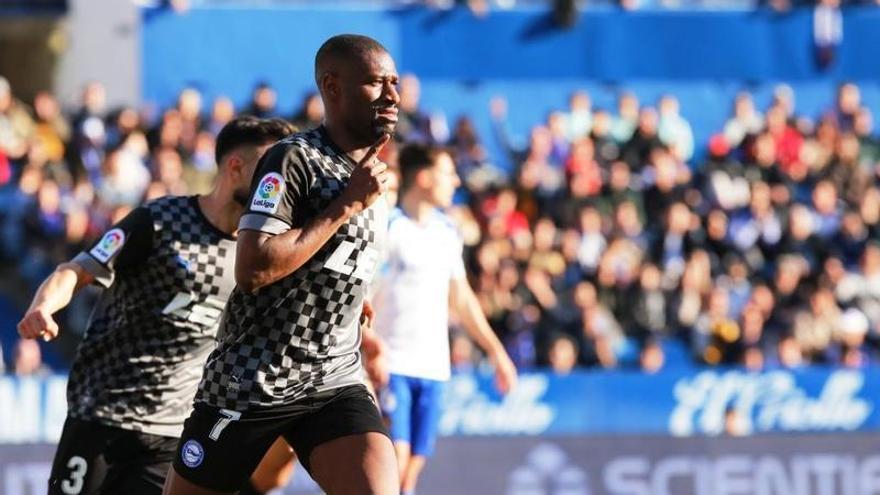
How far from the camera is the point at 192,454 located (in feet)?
19.4

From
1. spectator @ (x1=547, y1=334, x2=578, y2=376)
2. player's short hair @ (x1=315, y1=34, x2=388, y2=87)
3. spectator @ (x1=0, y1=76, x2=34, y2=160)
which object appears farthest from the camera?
spectator @ (x1=547, y1=334, x2=578, y2=376)

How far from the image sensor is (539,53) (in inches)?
900

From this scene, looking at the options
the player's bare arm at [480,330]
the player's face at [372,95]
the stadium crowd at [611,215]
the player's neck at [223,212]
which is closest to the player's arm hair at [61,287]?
the player's neck at [223,212]

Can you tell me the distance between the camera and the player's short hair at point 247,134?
6.82m

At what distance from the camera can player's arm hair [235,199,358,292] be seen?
218 inches

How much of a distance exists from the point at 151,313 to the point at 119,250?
282mm

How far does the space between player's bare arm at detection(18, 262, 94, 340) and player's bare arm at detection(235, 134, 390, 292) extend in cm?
121

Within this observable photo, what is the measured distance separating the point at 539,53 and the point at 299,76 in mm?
3282

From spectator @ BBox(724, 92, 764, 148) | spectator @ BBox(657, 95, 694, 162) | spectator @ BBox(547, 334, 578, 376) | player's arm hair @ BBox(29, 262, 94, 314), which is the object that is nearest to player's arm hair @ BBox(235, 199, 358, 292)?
player's arm hair @ BBox(29, 262, 94, 314)

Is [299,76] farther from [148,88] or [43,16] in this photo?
[43,16]

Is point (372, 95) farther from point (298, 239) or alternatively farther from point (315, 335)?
point (315, 335)

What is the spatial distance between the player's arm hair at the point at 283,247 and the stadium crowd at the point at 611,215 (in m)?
10.4

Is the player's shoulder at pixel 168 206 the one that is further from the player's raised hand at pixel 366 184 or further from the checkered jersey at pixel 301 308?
the player's raised hand at pixel 366 184

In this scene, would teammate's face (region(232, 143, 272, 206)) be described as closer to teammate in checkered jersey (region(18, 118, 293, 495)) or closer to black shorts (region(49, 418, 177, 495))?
teammate in checkered jersey (region(18, 118, 293, 495))
